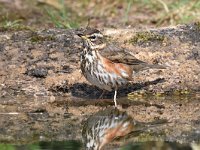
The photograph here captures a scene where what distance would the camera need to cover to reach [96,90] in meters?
13.0

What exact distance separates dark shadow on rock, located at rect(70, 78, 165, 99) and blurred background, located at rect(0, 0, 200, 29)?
289cm

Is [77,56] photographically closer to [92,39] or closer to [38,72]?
[38,72]

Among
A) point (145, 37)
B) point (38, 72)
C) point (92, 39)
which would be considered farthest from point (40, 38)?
point (145, 37)

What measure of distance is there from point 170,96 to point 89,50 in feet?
5.26

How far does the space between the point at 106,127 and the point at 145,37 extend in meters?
3.53

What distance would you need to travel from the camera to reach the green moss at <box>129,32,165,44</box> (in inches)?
545

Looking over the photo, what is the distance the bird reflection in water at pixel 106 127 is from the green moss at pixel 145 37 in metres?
2.32

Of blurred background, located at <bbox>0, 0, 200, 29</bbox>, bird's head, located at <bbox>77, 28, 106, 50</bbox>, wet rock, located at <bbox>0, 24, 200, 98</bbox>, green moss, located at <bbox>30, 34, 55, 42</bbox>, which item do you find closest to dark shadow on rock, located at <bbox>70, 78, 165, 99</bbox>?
wet rock, located at <bbox>0, 24, 200, 98</bbox>

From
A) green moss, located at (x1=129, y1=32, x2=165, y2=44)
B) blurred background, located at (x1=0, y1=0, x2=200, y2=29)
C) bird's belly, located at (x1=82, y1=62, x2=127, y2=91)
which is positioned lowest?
bird's belly, located at (x1=82, y1=62, x2=127, y2=91)

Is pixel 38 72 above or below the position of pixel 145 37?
below

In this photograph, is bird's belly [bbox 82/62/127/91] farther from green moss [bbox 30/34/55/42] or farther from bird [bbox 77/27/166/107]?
green moss [bbox 30/34/55/42]

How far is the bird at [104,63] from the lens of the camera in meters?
Result: 12.1

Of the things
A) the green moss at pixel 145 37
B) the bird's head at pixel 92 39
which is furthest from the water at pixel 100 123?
the green moss at pixel 145 37

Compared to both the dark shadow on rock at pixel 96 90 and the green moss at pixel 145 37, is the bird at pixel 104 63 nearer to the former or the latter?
the dark shadow on rock at pixel 96 90
